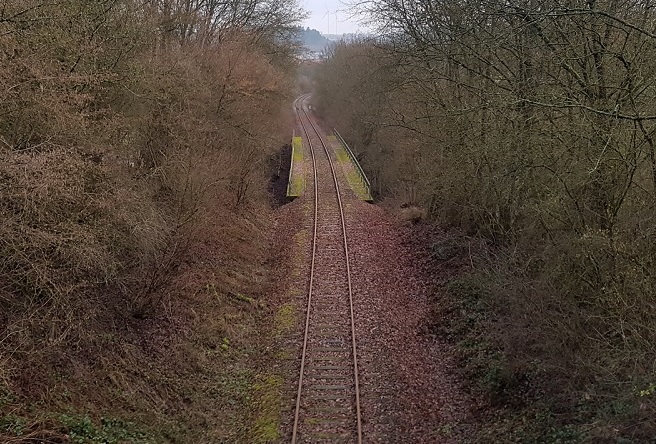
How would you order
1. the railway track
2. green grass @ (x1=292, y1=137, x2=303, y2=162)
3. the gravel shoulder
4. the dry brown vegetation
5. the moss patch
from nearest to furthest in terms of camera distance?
the dry brown vegetation
the moss patch
the railway track
the gravel shoulder
green grass @ (x1=292, y1=137, x2=303, y2=162)

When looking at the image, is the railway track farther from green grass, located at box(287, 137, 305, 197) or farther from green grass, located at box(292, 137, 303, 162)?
green grass, located at box(292, 137, 303, 162)

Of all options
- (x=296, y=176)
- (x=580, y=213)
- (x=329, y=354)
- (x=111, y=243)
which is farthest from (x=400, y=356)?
(x=296, y=176)

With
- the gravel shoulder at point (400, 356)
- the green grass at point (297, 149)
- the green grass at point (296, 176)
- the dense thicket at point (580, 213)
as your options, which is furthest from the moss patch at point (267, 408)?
the green grass at point (297, 149)

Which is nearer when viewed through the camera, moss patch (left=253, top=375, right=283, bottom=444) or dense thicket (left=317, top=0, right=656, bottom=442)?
dense thicket (left=317, top=0, right=656, bottom=442)

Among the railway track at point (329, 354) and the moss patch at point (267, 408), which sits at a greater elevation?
the railway track at point (329, 354)

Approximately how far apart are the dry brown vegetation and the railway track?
1371 mm

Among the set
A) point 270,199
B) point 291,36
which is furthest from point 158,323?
point 291,36

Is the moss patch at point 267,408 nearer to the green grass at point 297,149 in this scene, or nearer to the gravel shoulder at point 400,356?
the gravel shoulder at point 400,356

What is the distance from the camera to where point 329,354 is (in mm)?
11852

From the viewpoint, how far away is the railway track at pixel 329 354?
9445 millimetres

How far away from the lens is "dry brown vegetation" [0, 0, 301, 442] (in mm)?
7840

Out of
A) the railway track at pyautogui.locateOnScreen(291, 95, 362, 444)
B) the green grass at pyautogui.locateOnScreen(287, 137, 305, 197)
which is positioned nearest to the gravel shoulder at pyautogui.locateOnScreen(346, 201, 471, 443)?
Answer: the railway track at pyautogui.locateOnScreen(291, 95, 362, 444)

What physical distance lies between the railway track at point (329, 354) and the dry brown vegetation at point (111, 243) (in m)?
1.37

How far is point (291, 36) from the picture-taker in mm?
34781
